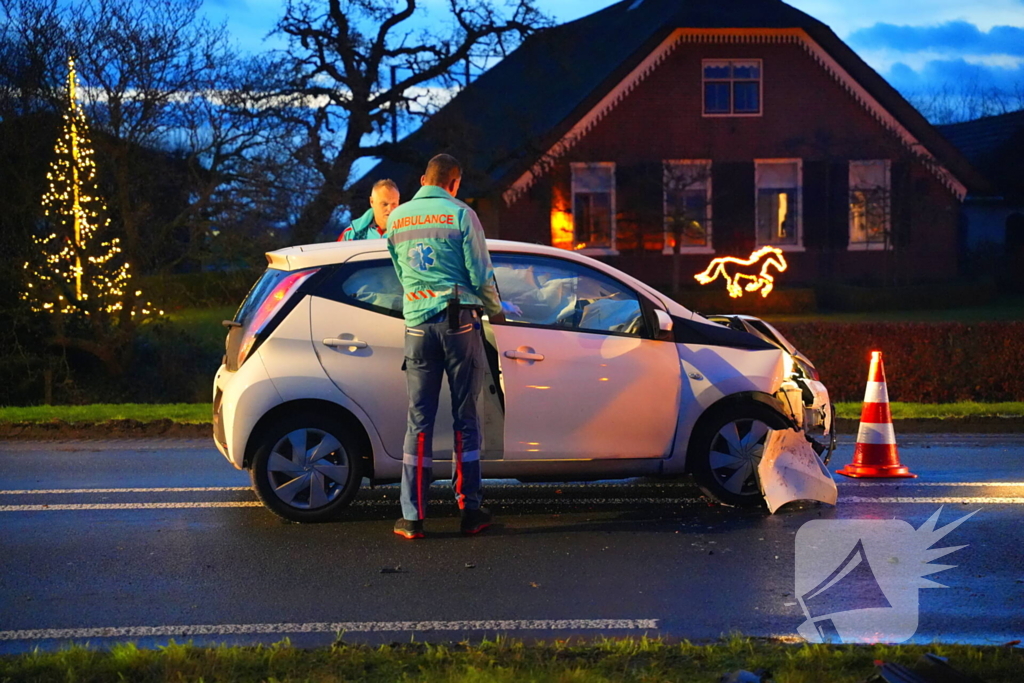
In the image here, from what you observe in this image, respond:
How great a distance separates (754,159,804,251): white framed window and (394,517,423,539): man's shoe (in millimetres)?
28016

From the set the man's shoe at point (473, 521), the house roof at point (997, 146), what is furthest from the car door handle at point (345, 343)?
the house roof at point (997, 146)

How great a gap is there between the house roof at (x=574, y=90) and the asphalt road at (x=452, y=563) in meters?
19.8

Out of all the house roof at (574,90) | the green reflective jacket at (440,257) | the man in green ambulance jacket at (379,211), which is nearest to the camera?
the green reflective jacket at (440,257)

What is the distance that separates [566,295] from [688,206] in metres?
26.0

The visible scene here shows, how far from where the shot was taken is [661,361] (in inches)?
309

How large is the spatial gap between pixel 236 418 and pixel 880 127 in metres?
29.6

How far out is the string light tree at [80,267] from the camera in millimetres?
18094

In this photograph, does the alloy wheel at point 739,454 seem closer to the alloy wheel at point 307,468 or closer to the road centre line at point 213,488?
the road centre line at point 213,488

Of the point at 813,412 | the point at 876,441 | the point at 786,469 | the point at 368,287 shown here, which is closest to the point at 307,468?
the point at 368,287

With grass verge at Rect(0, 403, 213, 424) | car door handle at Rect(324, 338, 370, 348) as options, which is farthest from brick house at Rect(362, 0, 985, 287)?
car door handle at Rect(324, 338, 370, 348)

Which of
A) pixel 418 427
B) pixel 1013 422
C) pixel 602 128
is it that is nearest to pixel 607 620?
pixel 418 427

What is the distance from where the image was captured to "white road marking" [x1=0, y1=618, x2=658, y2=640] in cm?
541

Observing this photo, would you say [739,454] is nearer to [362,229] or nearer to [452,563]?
[452,563]

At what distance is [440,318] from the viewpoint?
23.2 feet
